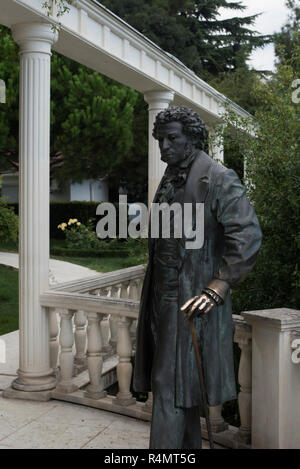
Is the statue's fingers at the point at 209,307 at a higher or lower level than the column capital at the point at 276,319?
higher

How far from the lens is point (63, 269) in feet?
48.8

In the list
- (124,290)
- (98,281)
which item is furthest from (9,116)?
(98,281)

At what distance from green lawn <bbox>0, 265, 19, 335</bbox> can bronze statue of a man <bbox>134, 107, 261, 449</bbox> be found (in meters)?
6.12

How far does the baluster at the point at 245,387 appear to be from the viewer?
395 cm

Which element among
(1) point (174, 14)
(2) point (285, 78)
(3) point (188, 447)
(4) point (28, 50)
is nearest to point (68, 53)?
(4) point (28, 50)

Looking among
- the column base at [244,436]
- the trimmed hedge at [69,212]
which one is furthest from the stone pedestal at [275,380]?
the trimmed hedge at [69,212]

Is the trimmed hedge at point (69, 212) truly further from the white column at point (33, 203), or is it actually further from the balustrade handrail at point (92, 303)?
the balustrade handrail at point (92, 303)

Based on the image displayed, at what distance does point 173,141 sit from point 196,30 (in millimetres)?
31051

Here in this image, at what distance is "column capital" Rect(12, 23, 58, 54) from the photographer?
505cm

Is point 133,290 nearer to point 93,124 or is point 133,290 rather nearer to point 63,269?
point 63,269

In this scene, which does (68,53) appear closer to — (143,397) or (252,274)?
(252,274)

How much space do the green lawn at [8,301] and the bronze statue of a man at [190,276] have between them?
6.12 metres

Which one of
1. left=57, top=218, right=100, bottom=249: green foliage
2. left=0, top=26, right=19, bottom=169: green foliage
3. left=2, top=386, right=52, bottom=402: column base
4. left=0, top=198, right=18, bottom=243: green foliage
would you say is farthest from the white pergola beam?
left=57, top=218, right=100, bottom=249: green foliage

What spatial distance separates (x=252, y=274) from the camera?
5.50 metres
